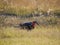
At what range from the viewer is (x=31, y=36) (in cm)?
1188

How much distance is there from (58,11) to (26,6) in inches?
88.0

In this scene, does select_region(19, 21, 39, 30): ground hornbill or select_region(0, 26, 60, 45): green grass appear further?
select_region(19, 21, 39, 30): ground hornbill

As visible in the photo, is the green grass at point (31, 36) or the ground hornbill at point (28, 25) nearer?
the green grass at point (31, 36)

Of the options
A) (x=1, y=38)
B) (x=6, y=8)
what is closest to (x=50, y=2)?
(x=6, y=8)

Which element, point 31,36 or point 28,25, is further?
point 28,25

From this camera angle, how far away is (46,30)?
12812mm

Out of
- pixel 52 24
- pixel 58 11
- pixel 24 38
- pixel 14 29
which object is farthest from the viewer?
pixel 58 11

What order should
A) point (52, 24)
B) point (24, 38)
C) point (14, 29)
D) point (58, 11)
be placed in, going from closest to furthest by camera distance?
point (24, 38) < point (14, 29) < point (52, 24) < point (58, 11)

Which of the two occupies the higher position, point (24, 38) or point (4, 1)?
point (4, 1)

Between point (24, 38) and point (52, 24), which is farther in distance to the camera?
point (52, 24)

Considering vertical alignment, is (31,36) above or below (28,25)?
below

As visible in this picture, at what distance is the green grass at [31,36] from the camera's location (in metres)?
11.0

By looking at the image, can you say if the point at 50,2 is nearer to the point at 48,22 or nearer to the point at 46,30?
the point at 48,22

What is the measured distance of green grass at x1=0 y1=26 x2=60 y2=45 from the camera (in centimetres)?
1098
